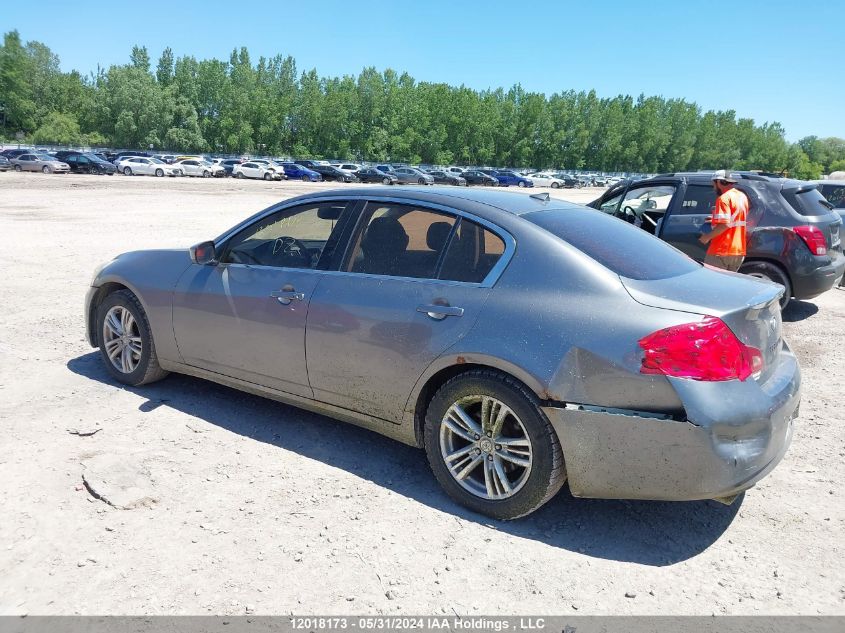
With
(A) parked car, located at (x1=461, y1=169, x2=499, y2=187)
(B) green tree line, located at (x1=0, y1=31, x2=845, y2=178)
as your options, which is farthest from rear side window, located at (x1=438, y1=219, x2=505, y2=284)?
(B) green tree line, located at (x1=0, y1=31, x2=845, y2=178)

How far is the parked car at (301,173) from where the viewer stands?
62.1 meters

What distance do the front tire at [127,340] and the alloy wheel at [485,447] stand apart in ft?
8.61

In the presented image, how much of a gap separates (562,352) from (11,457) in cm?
328

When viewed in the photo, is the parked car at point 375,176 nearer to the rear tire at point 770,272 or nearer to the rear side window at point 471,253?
the rear tire at point 770,272

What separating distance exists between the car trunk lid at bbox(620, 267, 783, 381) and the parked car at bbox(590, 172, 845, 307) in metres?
4.60

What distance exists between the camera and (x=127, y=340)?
16.5 ft

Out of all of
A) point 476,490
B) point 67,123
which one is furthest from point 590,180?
point 476,490

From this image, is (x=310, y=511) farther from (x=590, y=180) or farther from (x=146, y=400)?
(x=590, y=180)

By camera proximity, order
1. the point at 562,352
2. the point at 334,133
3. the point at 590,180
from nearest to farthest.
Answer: the point at 562,352, the point at 590,180, the point at 334,133

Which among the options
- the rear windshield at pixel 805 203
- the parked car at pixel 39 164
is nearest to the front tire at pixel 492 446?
the rear windshield at pixel 805 203

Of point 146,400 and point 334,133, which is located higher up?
point 334,133

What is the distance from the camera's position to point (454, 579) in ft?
9.47

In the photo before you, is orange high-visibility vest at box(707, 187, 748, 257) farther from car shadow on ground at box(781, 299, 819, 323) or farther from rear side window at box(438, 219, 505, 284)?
rear side window at box(438, 219, 505, 284)

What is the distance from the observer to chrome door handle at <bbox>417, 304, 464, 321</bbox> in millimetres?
3375
